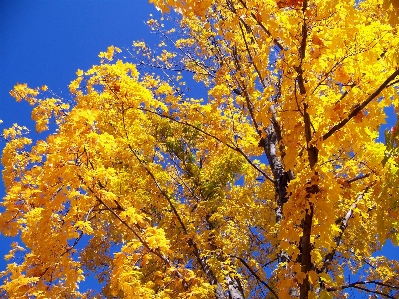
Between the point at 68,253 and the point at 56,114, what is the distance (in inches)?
67.8

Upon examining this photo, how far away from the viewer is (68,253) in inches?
157

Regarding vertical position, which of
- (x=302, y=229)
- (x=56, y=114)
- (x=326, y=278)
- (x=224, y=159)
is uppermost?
(x=224, y=159)

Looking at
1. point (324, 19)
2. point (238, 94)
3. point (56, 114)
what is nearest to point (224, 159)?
point (238, 94)

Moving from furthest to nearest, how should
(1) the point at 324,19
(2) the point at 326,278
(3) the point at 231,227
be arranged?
(3) the point at 231,227 → (2) the point at 326,278 → (1) the point at 324,19

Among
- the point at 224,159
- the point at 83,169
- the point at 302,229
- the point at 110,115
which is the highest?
the point at 224,159

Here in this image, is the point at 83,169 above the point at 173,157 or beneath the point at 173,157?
beneath

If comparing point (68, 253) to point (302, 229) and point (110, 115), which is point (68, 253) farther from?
point (110, 115)

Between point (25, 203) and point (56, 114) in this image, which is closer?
point (25, 203)

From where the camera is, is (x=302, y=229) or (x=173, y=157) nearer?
(x=302, y=229)

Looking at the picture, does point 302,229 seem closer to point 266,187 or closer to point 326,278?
point 326,278

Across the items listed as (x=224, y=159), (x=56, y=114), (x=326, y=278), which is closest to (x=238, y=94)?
(x=224, y=159)

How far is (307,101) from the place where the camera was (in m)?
3.16

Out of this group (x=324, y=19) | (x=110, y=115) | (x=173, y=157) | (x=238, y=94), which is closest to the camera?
(x=324, y=19)

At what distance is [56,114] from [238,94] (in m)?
2.53
